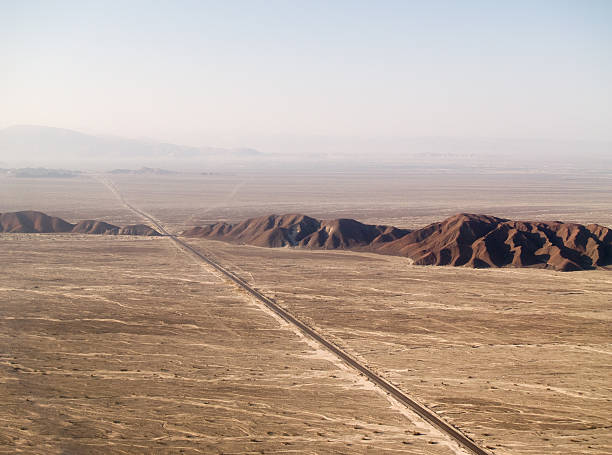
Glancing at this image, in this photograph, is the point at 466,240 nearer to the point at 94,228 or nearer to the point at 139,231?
the point at 139,231

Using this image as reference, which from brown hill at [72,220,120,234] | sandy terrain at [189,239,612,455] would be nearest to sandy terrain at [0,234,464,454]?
sandy terrain at [189,239,612,455]

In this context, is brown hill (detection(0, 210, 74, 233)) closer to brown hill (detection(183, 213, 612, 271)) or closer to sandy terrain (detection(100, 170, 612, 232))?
sandy terrain (detection(100, 170, 612, 232))

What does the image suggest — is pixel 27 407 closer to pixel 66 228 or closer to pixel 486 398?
pixel 486 398

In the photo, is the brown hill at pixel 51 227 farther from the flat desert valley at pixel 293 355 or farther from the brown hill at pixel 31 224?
the flat desert valley at pixel 293 355

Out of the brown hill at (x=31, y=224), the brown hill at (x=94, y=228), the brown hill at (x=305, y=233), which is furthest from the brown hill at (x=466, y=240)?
the brown hill at (x=31, y=224)

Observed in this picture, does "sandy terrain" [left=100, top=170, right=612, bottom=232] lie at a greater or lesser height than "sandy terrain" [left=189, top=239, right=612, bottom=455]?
greater

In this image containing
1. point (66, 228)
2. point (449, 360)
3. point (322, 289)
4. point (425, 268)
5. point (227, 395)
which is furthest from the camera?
point (66, 228)

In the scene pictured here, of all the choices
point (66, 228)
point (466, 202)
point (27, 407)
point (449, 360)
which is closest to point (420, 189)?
point (466, 202)
